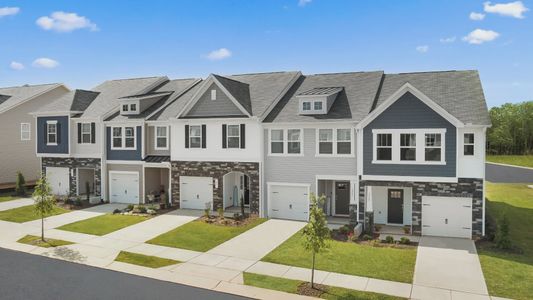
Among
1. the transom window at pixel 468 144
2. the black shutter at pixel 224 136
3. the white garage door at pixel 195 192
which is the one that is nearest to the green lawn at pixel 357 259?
the transom window at pixel 468 144

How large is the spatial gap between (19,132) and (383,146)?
34126mm

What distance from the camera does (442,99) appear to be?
22859mm

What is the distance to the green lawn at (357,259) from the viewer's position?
1540cm

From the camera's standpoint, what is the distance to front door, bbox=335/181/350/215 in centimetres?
2537

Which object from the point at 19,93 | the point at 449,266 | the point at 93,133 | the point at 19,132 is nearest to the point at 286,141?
the point at 449,266

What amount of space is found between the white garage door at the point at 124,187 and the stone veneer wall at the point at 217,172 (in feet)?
12.4

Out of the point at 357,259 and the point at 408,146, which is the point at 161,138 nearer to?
the point at 408,146

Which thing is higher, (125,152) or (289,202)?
(125,152)

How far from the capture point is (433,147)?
68.6ft

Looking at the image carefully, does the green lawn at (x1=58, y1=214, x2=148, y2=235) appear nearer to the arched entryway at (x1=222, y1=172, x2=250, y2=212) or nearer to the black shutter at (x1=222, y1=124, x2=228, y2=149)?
the arched entryway at (x1=222, y1=172, x2=250, y2=212)

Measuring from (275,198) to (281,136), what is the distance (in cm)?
396

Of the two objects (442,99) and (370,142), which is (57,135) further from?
(442,99)

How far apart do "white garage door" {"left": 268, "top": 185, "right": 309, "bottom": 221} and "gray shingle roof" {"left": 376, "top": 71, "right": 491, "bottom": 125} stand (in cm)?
721

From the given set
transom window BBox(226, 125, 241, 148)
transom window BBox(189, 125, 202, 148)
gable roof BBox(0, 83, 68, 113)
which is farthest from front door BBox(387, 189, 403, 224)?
gable roof BBox(0, 83, 68, 113)
